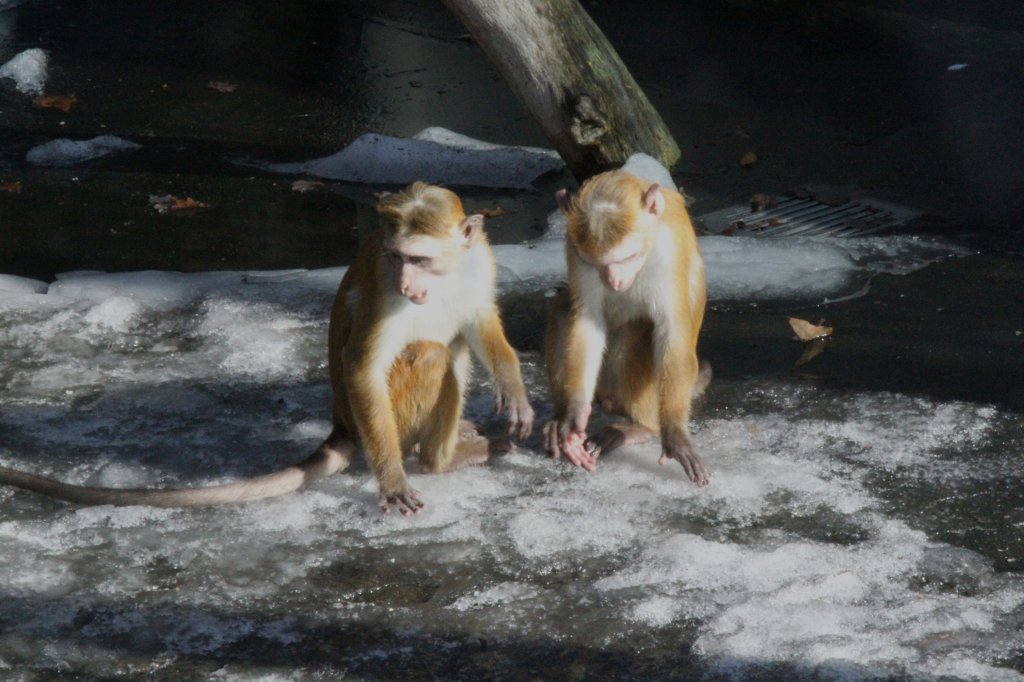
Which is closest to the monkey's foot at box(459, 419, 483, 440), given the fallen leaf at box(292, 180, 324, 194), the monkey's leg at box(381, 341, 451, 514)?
the monkey's leg at box(381, 341, 451, 514)

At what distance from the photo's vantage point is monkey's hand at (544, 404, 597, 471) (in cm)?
505

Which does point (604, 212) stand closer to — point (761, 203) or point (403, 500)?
point (403, 500)

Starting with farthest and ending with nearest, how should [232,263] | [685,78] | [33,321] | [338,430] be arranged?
[685,78], [232,263], [33,321], [338,430]

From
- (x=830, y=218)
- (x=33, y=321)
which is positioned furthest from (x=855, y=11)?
(x=33, y=321)

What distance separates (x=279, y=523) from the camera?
4.84m

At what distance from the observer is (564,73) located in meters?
7.99

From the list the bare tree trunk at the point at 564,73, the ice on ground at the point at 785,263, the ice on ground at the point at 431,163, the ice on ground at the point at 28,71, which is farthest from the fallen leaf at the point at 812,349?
the ice on ground at the point at 28,71

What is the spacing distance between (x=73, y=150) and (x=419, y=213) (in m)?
5.74

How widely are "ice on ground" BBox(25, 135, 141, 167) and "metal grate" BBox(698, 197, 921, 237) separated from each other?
4354 millimetres

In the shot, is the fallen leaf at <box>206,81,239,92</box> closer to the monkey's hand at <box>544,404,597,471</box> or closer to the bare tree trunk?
the bare tree trunk

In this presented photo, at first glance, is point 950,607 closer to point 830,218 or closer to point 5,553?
point 5,553

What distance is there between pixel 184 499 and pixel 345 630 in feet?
3.21

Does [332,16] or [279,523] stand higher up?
[332,16]

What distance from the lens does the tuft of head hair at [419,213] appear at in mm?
A: 4480
